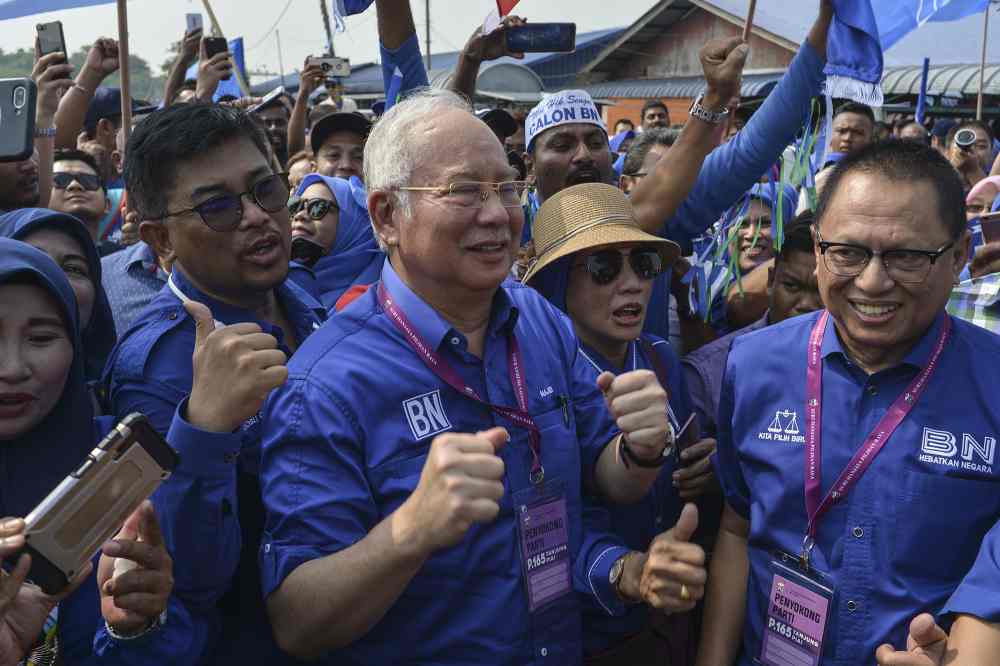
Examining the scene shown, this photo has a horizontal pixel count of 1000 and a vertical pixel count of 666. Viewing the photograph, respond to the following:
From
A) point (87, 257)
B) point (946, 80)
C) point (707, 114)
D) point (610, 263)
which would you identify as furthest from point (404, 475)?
point (946, 80)

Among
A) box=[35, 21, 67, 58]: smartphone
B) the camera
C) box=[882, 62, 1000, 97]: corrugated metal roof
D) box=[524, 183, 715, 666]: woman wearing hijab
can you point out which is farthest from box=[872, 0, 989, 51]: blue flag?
box=[882, 62, 1000, 97]: corrugated metal roof

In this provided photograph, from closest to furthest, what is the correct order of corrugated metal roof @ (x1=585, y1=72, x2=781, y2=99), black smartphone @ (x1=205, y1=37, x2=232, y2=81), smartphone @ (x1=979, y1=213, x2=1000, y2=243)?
smartphone @ (x1=979, y1=213, x2=1000, y2=243) < black smartphone @ (x1=205, y1=37, x2=232, y2=81) < corrugated metal roof @ (x1=585, y1=72, x2=781, y2=99)

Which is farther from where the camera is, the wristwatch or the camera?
the camera

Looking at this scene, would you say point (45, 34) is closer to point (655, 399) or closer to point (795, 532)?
point (655, 399)

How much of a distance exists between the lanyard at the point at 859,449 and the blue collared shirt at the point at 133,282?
252cm

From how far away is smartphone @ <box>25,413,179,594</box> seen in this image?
1.40 meters

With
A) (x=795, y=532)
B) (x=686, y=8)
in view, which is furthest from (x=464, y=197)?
(x=686, y=8)

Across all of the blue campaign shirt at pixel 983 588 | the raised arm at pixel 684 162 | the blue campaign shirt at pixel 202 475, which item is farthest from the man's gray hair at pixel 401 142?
the blue campaign shirt at pixel 983 588

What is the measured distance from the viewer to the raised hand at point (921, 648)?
1.82 metres

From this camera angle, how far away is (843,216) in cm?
218

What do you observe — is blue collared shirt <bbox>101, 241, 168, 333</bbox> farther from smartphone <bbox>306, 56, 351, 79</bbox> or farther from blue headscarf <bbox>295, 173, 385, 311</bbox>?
smartphone <bbox>306, 56, 351, 79</bbox>

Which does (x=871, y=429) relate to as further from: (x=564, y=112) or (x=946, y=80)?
(x=946, y=80)

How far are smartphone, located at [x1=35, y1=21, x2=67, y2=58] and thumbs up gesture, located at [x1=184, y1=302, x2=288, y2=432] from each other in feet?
10.5

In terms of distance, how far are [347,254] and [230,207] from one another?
146 cm
